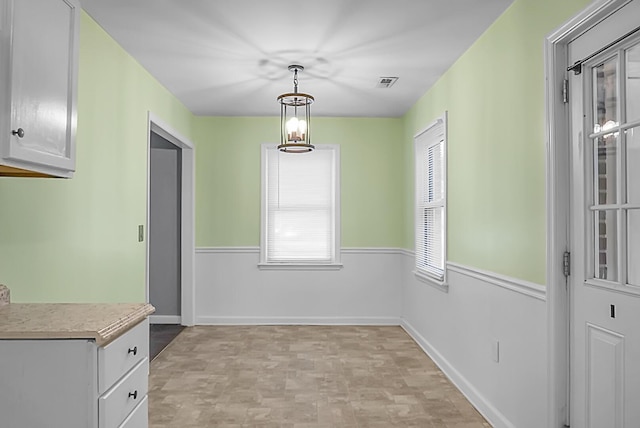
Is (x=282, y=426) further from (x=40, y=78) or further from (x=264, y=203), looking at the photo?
(x=264, y=203)

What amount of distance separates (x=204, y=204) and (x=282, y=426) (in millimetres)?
3548

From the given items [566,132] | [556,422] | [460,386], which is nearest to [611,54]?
[566,132]

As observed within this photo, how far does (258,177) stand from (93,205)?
303cm

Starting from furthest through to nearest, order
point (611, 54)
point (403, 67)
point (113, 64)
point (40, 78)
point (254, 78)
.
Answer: point (254, 78)
point (403, 67)
point (113, 64)
point (611, 54)
point (40, 78)

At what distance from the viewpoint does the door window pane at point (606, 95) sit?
7.10 feet

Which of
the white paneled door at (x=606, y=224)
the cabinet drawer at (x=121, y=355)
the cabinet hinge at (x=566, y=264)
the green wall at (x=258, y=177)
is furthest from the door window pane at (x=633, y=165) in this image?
the green wall at (x=258, y=177)

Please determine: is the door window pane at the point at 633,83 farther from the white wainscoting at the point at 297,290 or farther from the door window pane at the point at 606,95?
the white wainscoting at the point at 297,290

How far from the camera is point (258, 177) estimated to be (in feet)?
20.8

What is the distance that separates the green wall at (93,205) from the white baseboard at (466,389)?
2.49 m

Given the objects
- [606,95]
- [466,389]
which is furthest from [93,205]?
[606,95]

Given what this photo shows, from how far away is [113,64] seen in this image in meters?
3.69

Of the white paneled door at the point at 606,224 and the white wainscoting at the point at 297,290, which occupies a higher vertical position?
the white paneled door at the point at 606,224

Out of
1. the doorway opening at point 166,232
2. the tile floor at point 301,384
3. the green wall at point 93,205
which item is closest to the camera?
the green wall at point 93,205

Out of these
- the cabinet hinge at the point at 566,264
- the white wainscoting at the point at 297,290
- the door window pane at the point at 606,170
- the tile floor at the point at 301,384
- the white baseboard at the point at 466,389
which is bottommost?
the tile floor at the point at 301,384
